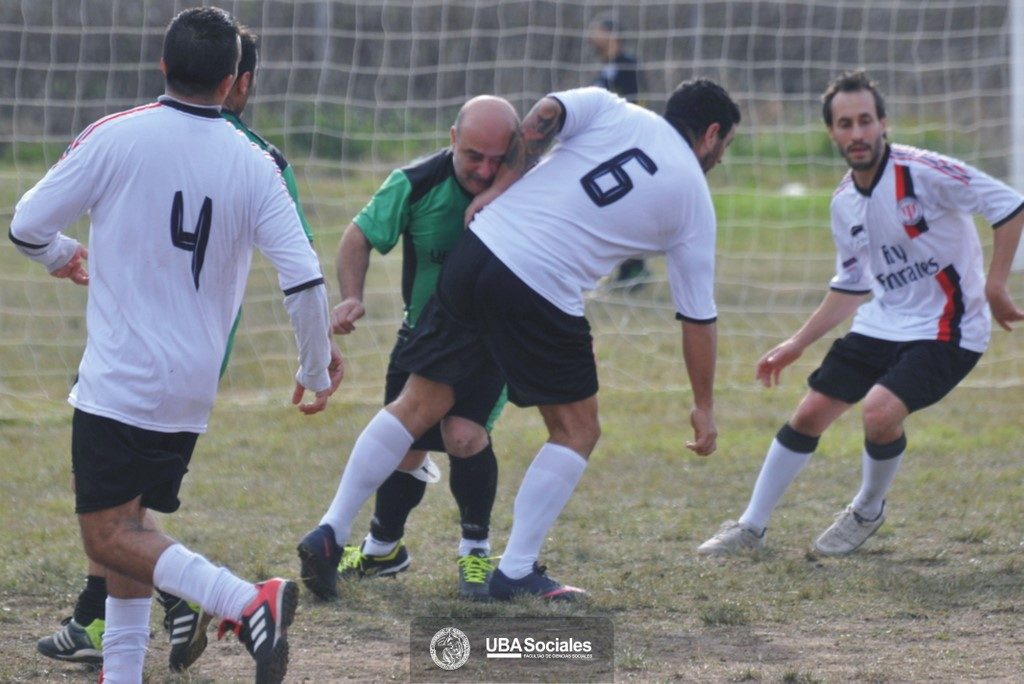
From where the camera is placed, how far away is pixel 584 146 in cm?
444

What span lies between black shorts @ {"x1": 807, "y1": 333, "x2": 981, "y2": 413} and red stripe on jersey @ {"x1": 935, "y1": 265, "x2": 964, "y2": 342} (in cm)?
6

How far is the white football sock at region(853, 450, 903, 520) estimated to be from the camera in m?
5.29

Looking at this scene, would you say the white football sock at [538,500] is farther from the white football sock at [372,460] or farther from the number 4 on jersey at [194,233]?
Answer: the number 4 on jersey at [194,233]

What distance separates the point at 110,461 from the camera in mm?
3330

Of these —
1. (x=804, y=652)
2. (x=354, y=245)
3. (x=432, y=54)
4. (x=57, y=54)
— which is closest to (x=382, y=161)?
(x=432, y=54)

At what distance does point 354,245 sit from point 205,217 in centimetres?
132

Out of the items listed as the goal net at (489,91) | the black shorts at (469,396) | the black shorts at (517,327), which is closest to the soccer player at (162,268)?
the black shorts at (517,327)

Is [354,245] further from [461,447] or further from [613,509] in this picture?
[613,509]

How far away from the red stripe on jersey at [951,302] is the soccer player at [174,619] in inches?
97.8

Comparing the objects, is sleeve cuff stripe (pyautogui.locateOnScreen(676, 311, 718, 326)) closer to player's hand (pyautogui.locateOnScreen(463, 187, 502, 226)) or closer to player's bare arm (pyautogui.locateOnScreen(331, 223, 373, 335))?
player's hand (pyautogui.locateOnScreen(463, 187, 502, 226))

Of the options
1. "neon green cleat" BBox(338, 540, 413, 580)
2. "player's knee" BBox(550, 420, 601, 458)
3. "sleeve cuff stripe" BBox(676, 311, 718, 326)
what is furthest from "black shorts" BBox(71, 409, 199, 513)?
"sleeve cuff stripe" BBox(676, 311, 718, 326)

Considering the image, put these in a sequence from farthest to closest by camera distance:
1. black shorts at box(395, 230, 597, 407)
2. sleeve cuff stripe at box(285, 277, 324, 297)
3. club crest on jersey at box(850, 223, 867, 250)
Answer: club crest on jersey at box(850, 223, 867, 250), black shorts at box(395, 230, 597, 407), sleeve cuff stripe at box(285, 277, 324, 297)

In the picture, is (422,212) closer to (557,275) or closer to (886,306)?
(557,275)

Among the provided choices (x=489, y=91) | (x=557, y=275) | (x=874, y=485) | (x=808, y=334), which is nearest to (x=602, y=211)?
(x=557, y=275)
